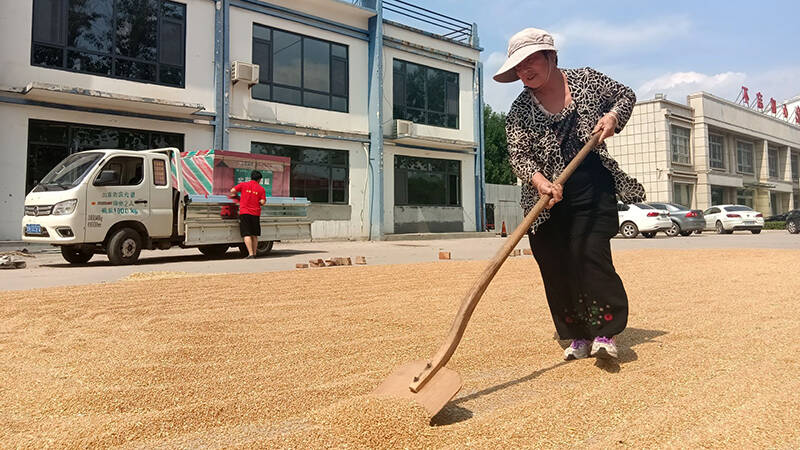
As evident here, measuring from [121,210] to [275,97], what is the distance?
27.3 ft

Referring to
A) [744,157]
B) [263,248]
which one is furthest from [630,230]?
[744,157]

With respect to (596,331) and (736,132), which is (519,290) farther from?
(736,132)

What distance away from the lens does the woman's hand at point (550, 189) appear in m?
2.52

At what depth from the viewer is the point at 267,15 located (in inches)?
635

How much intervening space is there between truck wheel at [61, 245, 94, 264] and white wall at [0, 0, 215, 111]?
562 centimetres

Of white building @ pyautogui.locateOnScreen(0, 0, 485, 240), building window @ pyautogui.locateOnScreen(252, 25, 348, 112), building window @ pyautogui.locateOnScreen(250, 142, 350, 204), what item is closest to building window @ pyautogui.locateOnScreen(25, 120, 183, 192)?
white building @ pyautogui.locateOnScreen(0, 0, 485, 240)

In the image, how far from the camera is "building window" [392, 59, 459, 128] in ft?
63.5

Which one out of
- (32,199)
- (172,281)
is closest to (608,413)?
(172,281)

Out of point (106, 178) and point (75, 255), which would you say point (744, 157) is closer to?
point (106, 178)

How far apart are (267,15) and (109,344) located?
15075 mm

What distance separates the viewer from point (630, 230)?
18578 mm

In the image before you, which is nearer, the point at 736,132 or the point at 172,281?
the point at 172,281

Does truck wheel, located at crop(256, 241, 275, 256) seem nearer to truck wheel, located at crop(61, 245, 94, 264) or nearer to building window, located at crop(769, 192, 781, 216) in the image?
truck wheel, located at crop(61, 245, 94, 264)

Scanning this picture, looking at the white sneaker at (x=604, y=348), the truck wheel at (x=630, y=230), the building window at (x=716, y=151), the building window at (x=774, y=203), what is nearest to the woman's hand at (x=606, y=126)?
the white sneaker at (x=604, y=348)
